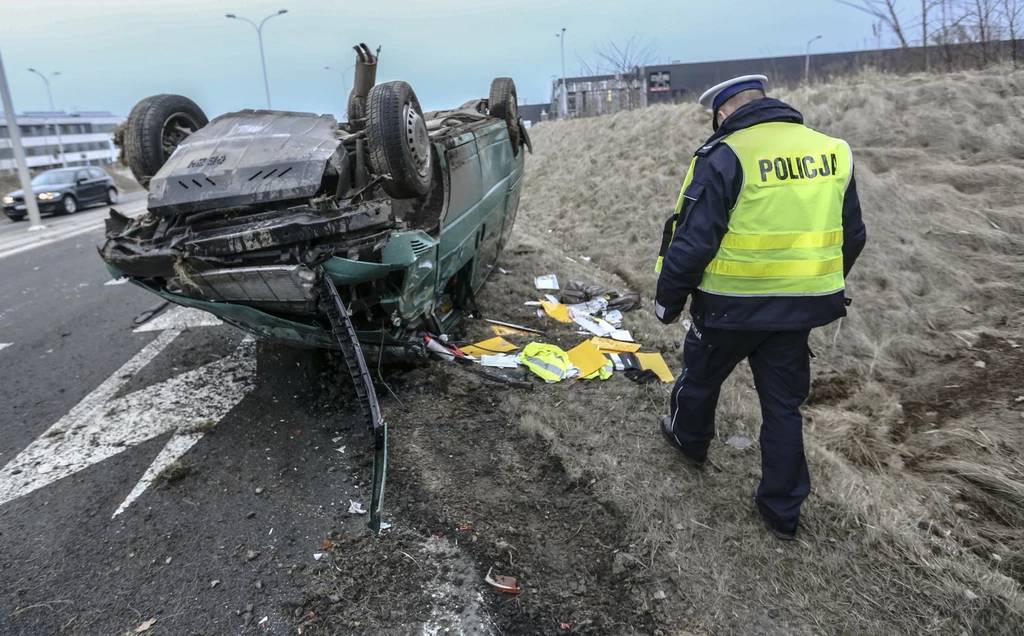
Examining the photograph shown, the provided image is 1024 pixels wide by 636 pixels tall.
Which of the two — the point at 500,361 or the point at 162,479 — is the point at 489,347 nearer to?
the point at 500,361

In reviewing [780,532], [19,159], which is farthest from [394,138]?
[19,159]

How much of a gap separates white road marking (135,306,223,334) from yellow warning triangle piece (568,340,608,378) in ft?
10.7

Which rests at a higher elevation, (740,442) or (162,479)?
(162,479)

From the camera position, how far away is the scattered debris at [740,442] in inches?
132

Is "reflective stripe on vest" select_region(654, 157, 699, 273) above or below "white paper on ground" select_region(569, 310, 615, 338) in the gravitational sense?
above

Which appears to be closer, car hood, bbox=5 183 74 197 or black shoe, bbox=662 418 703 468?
black shoe, bbox=662 418 703 468

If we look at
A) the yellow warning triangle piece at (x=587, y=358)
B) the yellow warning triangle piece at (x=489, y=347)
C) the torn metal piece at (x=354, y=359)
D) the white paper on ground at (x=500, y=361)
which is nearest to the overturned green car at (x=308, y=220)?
the torn metal piece at (x=354, y=359)

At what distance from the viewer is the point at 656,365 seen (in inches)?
180

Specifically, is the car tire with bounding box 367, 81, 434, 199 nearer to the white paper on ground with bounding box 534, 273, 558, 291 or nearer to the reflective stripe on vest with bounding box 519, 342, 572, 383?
the reflective stripe on vest with bounding box 519, 342, 572, 383

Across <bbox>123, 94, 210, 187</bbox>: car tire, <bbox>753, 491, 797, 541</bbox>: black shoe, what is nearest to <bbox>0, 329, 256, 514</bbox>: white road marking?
<bbox>123, 94, 210, 187</bbox>: car tire

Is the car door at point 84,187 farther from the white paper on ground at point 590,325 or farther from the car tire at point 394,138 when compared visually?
the car tire at point 394,138

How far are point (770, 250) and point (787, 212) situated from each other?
0.17 meters

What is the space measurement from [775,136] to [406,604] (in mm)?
2394

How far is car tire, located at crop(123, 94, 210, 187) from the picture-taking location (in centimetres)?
417
